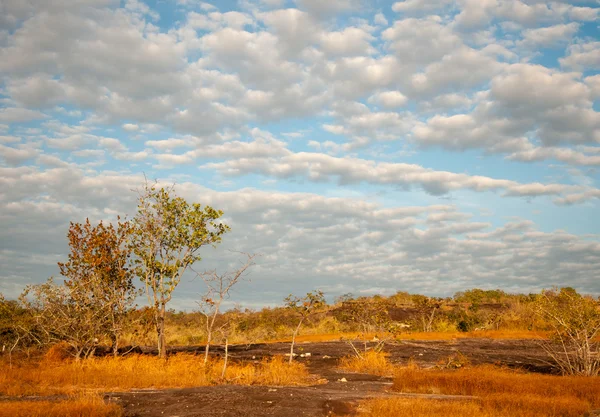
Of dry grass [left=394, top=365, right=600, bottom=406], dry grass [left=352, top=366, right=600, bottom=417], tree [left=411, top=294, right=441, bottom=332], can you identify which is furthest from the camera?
tree [left=411, top=294, right=441, bottom=332]

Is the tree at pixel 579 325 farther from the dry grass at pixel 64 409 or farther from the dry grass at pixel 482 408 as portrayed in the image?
the dry grass at pixel 64 409

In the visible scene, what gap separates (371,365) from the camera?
2405cm

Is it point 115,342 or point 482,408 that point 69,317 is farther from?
point 482,408

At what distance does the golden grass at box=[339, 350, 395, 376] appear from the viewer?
76.4 ft

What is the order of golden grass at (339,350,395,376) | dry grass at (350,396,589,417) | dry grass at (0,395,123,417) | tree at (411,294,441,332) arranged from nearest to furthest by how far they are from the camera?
dry grass at (0,395,123,417), dry grass at (350,396,589,417), golden grass at (339,350,395,376), tree at (411,294,441,332)

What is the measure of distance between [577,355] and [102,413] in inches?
751

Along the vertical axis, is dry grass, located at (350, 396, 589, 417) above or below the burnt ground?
above

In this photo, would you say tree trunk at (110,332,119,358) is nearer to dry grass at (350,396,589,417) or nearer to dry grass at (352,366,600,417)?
dry grass at (352,366,600,417)

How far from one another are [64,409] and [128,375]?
7.00 metres

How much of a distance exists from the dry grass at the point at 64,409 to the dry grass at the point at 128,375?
4.17m

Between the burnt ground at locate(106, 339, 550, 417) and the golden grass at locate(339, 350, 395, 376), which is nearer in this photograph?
the burnt ground at locate(106, 339, 550, 417)

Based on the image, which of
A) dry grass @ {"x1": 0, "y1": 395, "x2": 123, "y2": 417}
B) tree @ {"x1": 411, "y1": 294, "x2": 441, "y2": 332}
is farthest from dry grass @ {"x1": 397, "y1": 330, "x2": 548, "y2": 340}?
dry grass @ {"x1": 0, "y1": 395, "x2": 123, "y2": 417}

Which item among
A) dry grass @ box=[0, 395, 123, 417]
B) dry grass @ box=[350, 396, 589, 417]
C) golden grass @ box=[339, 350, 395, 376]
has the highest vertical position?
dry grass @ box=[350, 396, 589, 417]

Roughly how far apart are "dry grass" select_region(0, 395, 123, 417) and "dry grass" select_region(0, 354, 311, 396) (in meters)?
4.17
